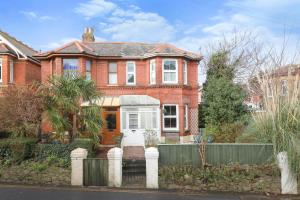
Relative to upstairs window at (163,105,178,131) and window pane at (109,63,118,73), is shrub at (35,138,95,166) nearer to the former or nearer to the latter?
upstairs window at (163,105,178,131)

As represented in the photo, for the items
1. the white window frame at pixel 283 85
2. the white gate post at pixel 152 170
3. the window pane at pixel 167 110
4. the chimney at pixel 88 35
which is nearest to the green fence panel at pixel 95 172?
the white gate post at pixel 152 170

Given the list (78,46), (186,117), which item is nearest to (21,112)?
(78,46)

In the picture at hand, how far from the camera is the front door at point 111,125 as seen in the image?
782 inches

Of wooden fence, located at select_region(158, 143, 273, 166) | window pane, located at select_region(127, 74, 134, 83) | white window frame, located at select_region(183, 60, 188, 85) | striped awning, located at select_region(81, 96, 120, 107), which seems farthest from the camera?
window pane, located at select_region(127, 74, 134, 83)

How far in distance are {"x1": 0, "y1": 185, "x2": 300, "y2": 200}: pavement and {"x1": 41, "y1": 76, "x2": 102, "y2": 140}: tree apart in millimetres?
4300

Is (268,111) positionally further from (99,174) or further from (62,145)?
(62,145)

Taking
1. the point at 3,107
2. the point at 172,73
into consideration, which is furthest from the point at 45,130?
the point at 172,73

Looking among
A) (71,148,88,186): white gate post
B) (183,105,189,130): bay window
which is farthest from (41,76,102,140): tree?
(183,105,189,130): bay window

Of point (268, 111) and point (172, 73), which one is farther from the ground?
point (172, 73)

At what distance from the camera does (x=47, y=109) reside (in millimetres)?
14203

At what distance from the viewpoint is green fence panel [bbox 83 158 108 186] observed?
10.7m

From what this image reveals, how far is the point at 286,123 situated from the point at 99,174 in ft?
20.6

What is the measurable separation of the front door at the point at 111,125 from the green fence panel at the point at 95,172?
898 centimetres

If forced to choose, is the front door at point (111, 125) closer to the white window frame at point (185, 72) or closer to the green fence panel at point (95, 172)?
the white window frame at point (185, 72)
